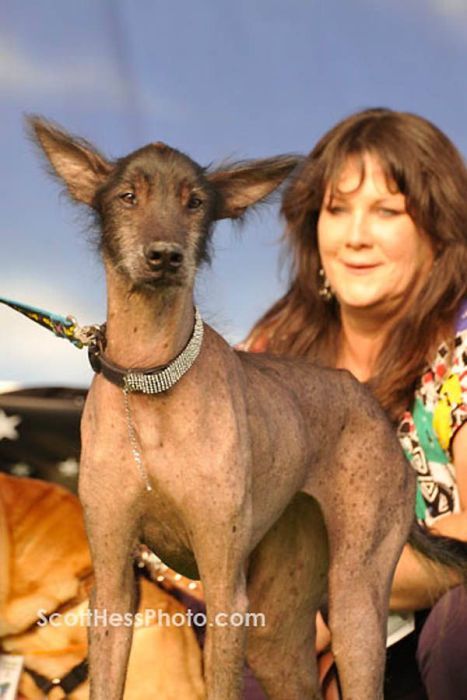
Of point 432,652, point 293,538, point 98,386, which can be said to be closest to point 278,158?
point 98,386

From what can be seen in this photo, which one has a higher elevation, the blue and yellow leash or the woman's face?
the woman's face

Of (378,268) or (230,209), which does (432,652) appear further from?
(230,209)

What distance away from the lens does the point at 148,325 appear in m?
1.57

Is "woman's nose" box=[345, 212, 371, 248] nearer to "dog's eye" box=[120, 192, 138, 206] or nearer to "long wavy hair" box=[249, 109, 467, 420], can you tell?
"long wavy hair" box=[249, 109, 467, 420]

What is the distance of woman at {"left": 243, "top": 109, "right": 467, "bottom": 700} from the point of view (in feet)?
8.37

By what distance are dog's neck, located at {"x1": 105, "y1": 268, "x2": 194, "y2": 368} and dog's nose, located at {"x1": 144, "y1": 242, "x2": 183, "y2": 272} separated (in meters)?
0.07

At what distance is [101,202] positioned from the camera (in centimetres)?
159

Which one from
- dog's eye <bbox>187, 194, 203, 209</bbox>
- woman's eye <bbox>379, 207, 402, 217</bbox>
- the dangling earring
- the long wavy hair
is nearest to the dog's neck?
dog's eye <bbox>187, 194, 203, 209</bbox>

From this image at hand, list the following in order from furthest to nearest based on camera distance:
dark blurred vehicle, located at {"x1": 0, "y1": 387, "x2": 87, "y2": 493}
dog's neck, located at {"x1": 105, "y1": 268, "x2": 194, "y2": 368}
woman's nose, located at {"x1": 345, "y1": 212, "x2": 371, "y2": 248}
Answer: dark blurred vehicle, located at {"x1": 0, "y1": 387, "x2": 87, "y2": 493} → woman's nose, located at {"x1": 345, "y1": 212, "x2": 371, "y2": 248} → dog's neck, located at {"x1": 105, "y1": 268, "x2": 194, "y2": 368}

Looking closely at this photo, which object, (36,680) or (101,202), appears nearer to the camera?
(101,202)

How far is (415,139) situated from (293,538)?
1.12m

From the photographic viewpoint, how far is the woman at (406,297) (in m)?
2.55

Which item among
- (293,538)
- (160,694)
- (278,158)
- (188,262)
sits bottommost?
(160,694)

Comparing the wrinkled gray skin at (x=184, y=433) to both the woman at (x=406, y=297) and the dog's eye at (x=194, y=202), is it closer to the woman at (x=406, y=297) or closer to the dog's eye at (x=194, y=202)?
the dog's eye at (x=194, y=202)
